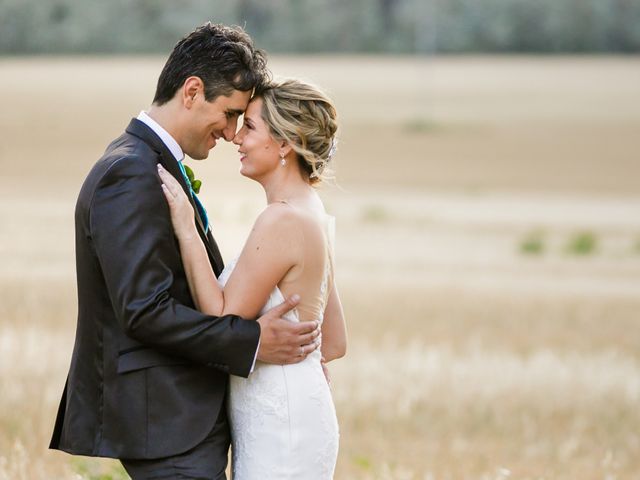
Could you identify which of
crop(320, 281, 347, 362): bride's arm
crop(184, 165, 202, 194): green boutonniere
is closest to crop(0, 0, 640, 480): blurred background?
crop(320, 281, 347, 362): bride's arm

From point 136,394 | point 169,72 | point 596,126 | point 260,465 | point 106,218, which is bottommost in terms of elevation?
point 596,126

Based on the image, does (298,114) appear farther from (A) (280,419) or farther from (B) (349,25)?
(B) (349,25)

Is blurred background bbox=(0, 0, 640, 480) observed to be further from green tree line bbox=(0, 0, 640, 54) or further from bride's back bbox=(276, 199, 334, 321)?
bride's back bbox=(276, 199, 334, 321)

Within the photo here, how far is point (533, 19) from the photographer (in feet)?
279

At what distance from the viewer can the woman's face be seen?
4.26 meters

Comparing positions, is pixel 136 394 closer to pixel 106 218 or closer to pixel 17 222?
pixel 106 218

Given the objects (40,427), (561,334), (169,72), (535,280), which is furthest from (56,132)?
(169,72)

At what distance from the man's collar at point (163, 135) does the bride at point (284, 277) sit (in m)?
0.25

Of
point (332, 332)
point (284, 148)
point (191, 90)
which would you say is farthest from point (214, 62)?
point (332, 332)

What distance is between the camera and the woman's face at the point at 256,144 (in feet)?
14.0

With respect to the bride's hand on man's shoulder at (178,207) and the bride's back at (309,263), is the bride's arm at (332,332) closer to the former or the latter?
the bride's back at (309,263)

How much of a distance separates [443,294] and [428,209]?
18237mm

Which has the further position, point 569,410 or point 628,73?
point 628,73

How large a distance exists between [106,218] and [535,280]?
52.4ft
